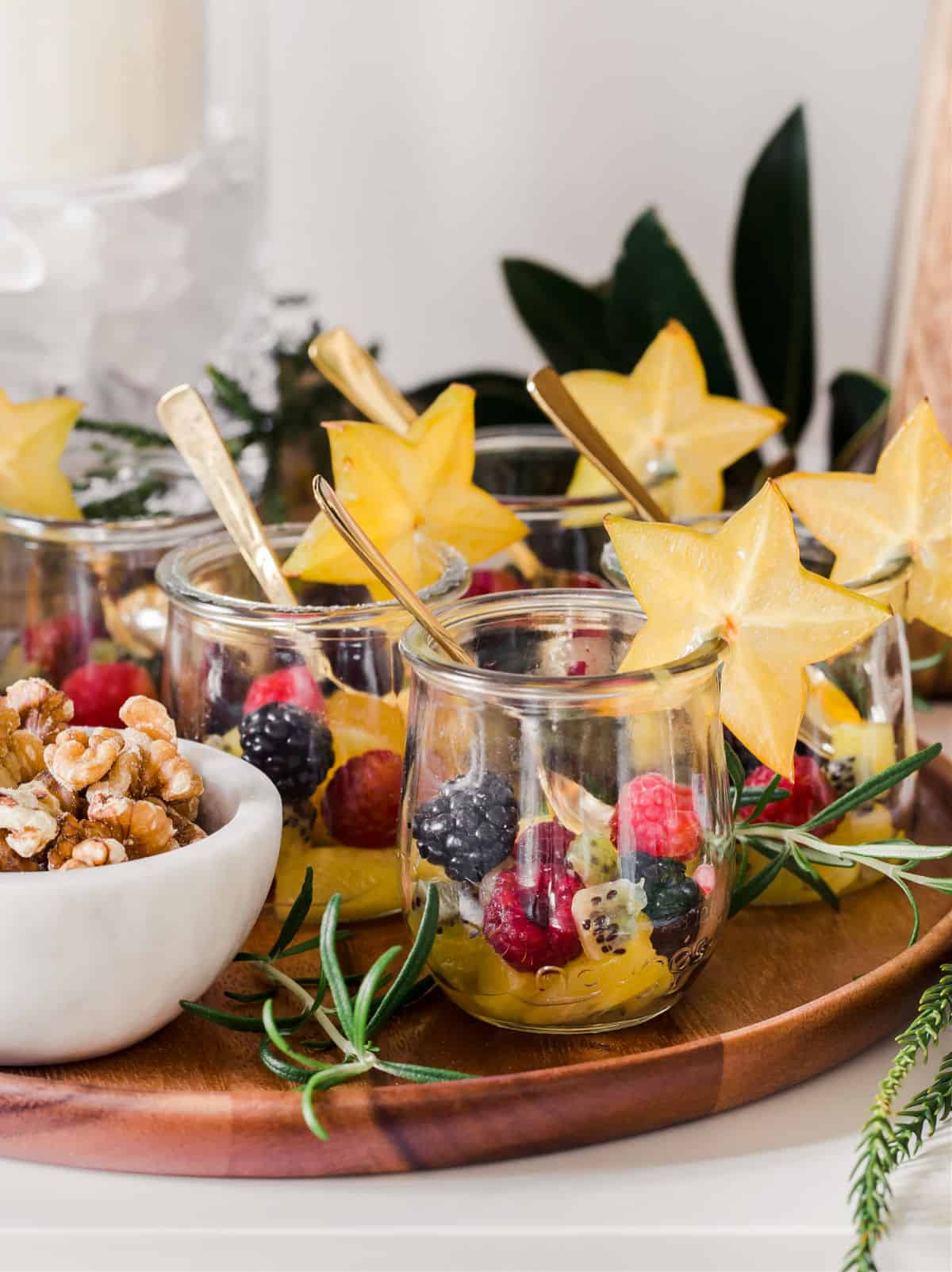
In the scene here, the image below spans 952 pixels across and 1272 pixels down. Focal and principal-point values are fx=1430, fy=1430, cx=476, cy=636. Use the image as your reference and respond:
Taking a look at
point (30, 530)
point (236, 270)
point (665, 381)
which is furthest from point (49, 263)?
point (665, 381)

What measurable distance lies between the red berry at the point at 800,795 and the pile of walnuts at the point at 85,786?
0.65ft

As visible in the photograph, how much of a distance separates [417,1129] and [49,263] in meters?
0.54

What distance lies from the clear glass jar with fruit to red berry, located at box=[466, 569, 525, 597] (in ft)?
0.37

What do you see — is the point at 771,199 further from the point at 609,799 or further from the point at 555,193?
the point at 609,799

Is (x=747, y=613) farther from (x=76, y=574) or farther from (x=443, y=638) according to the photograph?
(x=76, y=574)

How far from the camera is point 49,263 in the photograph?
743 millimetres

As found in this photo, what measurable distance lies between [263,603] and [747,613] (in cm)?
16

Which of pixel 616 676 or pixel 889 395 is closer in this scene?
pixel 616 676

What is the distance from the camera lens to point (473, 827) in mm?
393

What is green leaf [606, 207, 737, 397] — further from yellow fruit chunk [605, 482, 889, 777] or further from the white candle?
yellow fruit chunk [605, 482, 889, 777]

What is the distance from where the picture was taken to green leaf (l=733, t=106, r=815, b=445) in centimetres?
82

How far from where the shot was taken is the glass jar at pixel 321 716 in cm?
47

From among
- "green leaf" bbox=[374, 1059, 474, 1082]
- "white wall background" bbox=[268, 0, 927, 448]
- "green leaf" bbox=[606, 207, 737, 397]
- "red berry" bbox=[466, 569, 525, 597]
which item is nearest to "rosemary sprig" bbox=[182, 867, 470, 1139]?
"green leaf" bbox=[374, 1059, 474, 1082]

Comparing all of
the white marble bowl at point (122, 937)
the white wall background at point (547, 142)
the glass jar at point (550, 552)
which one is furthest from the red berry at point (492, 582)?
the white wall background at point (547, 142)
